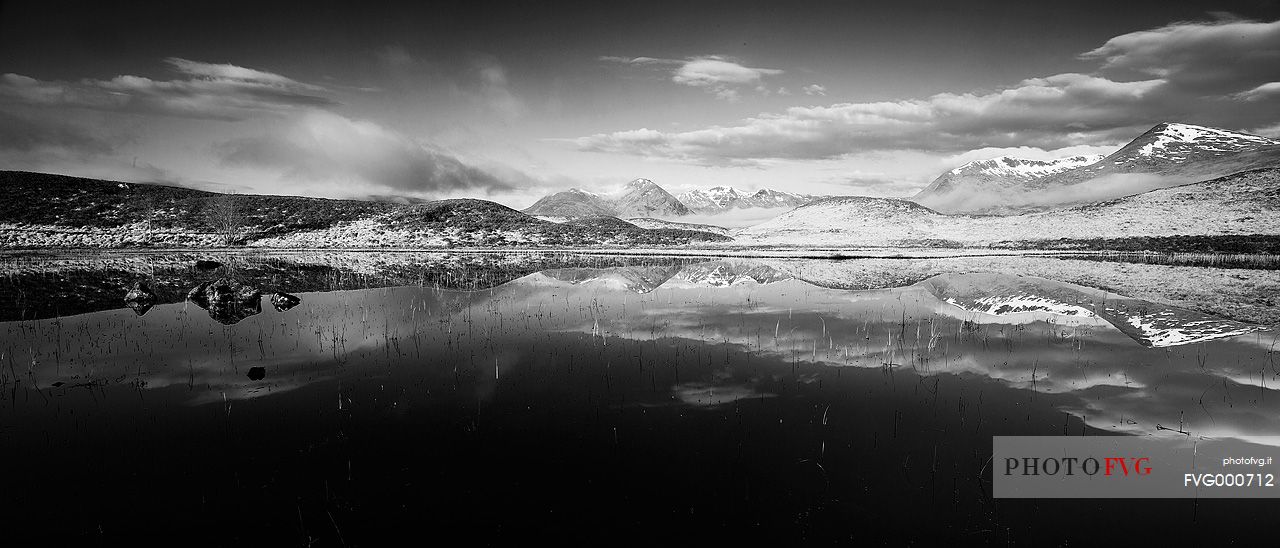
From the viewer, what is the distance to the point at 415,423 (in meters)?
9.41

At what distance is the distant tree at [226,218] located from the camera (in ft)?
330

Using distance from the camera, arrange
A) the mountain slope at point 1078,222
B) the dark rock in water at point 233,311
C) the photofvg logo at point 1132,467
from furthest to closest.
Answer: the mountain slope at point 1078,222 < the dark rock in water at point 233,311 < the photofvg logo at point 1132,467

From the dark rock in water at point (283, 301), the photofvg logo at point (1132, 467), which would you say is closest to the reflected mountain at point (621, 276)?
the dark rock in water at point (283, 301)

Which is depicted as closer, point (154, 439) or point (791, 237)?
point (154, 439)

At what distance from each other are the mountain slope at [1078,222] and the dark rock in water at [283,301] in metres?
67.4

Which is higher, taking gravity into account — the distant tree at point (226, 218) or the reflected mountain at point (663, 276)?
the distant tree at point (226, 218)

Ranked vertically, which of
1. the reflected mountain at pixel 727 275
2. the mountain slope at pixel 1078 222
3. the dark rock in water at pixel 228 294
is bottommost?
the reflected mountain at pixel 727 275

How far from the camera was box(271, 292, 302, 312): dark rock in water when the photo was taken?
22345 mm

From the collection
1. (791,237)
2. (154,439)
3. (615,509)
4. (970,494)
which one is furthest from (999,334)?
(791,237)

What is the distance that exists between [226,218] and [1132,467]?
5175 inches

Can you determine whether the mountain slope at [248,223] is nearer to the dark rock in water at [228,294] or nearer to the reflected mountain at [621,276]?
the reflected mountain at [621,276]

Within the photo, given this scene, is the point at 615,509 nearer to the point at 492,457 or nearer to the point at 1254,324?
the point at 492,457

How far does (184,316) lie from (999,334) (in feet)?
83.9

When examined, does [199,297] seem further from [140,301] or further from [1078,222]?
[1078,222]
